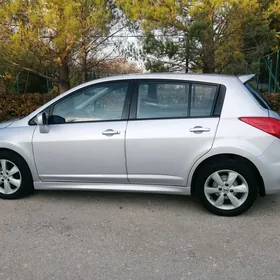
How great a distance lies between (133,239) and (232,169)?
127cm

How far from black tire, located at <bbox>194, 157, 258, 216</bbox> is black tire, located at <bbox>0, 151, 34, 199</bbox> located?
2066mm

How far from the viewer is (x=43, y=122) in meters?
3.71

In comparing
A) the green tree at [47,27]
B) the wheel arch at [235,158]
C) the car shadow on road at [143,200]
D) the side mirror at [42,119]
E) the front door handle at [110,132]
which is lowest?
the car shadow on road at [143,200]

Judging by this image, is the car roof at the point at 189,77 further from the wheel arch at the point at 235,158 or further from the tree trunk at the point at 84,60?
the tree trunk at the point at 84,60

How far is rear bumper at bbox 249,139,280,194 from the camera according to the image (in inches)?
128

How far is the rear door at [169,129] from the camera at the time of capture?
3.38m

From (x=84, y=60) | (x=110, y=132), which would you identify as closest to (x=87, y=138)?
(x=110, y=132)

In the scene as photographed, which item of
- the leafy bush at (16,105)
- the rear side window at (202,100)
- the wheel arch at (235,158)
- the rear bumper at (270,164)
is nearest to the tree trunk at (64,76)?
the leafy bush at (16,105)

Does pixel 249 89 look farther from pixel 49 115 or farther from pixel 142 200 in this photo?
pixel 49 115

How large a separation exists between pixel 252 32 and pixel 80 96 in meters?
5.34

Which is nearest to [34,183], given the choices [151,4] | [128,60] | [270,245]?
[270,245]

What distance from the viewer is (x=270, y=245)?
2.91 meters

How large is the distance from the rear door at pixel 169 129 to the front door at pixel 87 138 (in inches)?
5.8

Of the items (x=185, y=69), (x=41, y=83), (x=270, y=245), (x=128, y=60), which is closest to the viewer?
(x=270, y=245)
